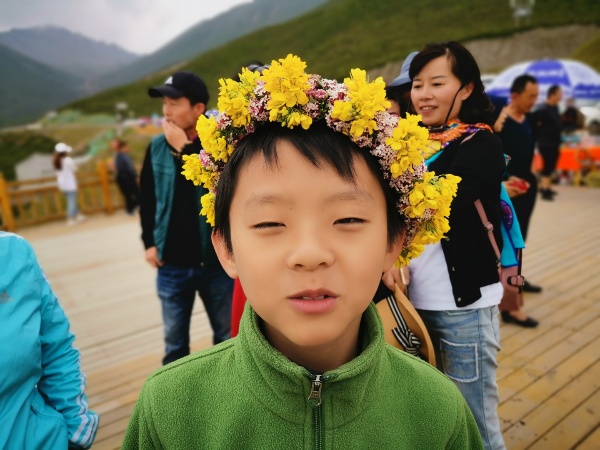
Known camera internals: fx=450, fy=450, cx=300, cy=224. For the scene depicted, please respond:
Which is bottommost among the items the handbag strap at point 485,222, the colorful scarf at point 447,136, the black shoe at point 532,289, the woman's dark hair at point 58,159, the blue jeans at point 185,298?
the black shoe at point 532,289

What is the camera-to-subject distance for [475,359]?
1818 millimetres

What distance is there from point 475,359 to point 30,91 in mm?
105852

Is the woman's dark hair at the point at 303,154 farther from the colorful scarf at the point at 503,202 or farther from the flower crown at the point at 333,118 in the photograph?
the colorful scarf at the point at 503,202

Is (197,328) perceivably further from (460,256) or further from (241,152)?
(241,152)

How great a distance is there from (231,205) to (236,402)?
435mm

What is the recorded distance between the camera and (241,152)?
3.24ft

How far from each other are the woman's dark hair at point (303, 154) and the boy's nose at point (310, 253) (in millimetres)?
155

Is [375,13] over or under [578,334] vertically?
over

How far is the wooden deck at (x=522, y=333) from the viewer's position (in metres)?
2.71

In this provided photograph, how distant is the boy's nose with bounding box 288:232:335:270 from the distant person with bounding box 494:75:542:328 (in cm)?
281

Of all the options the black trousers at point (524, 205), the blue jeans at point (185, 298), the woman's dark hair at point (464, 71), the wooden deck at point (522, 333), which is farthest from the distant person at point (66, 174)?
the woman's dark hair at point (464, 71)

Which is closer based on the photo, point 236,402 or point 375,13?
point 236,402

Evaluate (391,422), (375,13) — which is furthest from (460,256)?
(375,13)

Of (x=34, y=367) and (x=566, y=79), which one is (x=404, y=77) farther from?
(x=566, y=79)
